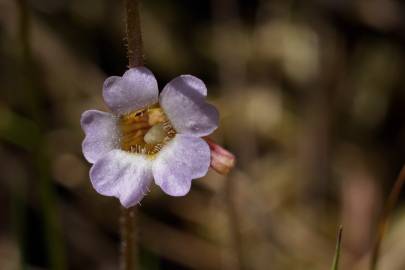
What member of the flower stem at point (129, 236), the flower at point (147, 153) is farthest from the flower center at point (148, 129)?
the flower stem at point (129, 236)

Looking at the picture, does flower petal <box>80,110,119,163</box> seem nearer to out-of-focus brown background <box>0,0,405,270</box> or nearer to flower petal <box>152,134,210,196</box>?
flower petal <box>152,134,210,196</box>

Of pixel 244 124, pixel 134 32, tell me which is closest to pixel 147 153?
pixel 134 32

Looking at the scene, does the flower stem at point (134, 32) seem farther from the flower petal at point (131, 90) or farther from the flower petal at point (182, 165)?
the flower petal at point (182, 165)

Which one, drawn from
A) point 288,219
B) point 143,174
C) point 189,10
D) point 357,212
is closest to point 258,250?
point 288,219

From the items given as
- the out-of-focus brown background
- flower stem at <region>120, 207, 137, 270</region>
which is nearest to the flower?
flower stem at <region>120, 207, 137, 270</region>

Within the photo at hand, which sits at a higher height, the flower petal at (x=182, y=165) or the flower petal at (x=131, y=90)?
the flower petal at (x=131, y=90)

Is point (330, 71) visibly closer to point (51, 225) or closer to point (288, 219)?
point (288, 219)
